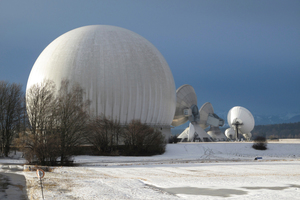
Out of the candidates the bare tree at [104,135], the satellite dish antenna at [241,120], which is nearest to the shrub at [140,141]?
the bare tree at [104,135]

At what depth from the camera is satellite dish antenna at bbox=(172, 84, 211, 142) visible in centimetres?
6175

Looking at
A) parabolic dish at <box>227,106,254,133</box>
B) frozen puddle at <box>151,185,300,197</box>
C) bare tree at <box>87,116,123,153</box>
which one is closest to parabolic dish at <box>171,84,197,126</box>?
parabolic dish at <box>227,106,254,133</box>

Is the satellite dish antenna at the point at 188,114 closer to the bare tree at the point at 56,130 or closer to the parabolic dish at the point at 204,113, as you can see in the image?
the parabolic dish at the point at 204,113

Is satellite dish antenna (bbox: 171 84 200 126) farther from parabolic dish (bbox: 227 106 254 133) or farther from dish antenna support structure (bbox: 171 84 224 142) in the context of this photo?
parabolic dish (bbox: 227 106 254 133)

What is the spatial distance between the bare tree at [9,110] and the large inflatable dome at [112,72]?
6002mm

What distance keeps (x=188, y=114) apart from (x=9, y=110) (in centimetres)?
3479

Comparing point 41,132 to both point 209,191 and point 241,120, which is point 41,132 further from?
point 241,120

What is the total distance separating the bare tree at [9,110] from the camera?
38531mm

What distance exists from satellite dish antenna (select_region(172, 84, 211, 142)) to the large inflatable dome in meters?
12.3

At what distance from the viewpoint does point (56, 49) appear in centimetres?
4809

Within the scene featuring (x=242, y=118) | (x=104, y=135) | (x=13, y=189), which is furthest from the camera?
(x=242, y=118)

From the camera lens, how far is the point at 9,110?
39625 mm

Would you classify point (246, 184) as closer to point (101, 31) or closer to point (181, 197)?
point (181, 197)

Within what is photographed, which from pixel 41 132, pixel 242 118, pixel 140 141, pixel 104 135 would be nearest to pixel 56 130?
pixel 41 132
